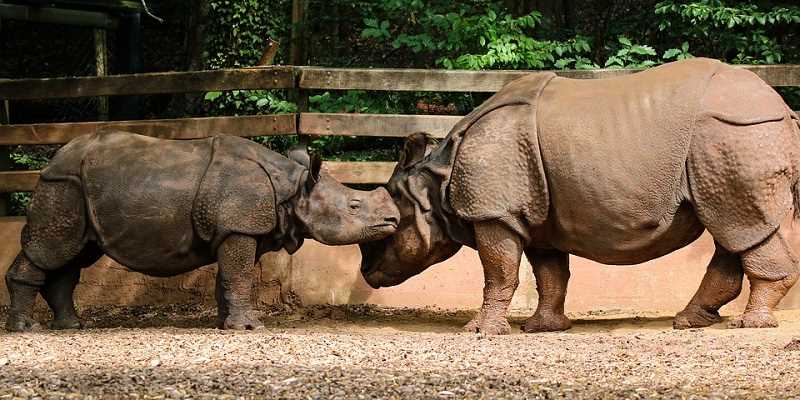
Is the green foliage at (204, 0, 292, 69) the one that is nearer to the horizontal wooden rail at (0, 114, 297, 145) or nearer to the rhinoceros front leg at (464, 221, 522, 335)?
the horizontal wooden rail at (0, 114, 297, 145)

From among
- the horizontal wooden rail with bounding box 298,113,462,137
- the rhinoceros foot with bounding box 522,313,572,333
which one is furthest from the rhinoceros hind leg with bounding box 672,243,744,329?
the horizontal wooden rail with bounding box 298,113,462,137

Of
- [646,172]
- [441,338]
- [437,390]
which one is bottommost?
[441,338]

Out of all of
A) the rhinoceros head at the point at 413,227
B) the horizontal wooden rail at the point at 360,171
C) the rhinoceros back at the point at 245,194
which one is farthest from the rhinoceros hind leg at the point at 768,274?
the horizontal wooden rail at the point at 360,171

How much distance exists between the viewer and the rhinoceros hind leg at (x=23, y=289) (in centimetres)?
856

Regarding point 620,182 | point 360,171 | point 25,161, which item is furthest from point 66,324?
point 25,161

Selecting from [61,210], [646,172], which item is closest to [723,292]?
[646,172]

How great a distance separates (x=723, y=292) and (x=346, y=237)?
258 cm

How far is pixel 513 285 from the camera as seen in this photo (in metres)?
8.45

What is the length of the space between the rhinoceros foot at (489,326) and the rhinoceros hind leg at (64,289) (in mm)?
2726

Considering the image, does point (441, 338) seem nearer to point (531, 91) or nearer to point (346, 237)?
point (346, 237)

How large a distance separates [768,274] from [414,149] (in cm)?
262

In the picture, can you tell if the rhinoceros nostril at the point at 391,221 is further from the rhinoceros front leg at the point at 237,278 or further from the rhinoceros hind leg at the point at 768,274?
the rhinoceros hind leg at the point at 768,274

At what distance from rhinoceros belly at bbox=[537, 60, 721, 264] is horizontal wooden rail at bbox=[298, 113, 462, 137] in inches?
66.5

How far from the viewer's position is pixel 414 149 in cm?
897
